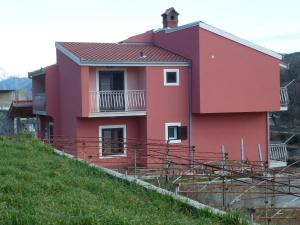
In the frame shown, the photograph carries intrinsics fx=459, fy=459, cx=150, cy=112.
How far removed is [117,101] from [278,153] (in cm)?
956

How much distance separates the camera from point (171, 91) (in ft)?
71.2

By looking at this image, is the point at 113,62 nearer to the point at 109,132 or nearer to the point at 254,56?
the point at 109,132

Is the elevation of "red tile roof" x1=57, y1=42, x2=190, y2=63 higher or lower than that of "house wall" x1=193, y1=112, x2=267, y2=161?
higher

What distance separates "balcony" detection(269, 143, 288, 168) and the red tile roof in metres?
6.95

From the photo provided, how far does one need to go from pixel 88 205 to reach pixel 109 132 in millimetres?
14622

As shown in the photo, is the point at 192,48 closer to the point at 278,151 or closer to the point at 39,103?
the point at 278,151

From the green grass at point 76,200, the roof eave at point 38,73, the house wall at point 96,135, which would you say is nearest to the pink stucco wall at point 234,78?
the house wall at point 96,135

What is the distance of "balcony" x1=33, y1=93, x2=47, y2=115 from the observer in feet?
79.2

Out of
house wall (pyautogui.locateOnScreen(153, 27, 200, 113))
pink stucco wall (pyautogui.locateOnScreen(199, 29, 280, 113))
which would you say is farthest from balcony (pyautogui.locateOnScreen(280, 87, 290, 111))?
house wall (pyautogui.locateOnScreen(153, 27, 200, 113))

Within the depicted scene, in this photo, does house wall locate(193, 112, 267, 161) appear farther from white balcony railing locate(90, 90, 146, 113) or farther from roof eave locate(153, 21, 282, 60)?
roof eave locate(153, 21, 282, 60)

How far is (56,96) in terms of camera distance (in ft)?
76.8

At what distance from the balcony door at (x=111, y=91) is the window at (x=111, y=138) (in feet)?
3.97

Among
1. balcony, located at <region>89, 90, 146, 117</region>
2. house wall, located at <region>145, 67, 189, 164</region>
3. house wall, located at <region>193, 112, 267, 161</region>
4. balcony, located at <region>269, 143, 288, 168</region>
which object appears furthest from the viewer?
balcony, located at <region>269, 143, 288, 168</region>

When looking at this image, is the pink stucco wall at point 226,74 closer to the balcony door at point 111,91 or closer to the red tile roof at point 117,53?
the red tile roof at point 117,53
